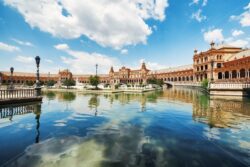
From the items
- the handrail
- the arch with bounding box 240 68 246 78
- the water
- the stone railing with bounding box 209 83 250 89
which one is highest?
the arch with bounding box 240 68 246 78

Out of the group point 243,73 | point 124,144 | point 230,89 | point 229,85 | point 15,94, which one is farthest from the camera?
point 243,73

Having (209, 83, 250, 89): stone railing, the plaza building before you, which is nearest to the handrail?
(209, 83, 250, 89): stone railing

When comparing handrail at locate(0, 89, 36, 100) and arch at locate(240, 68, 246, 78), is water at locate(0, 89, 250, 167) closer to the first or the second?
handrail at locate(0, 89, 36, 100)

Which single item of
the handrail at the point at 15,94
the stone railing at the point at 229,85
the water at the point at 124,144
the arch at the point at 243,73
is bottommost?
the water at the point at 124,144

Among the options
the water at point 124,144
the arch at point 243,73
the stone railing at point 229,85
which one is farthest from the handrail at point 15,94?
the arch at point 243,73

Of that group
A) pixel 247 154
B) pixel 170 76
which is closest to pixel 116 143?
pixel 247 154

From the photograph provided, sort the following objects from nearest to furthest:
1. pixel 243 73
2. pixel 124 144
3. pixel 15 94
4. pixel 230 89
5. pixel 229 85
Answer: pixel 124 144 → pixel 15 94 → pixel 230 89 → pixel 229 85 → pixel 243 73

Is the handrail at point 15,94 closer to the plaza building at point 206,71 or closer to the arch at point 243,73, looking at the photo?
the plaza building at point 206,71

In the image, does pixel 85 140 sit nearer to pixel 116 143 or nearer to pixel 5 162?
pixel 116 143

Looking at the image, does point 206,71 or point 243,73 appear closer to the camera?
point 243,73

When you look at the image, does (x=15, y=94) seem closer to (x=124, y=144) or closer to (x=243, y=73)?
(x=124, y=144)

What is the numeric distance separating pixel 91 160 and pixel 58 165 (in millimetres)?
906

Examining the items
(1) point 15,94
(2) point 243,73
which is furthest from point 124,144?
(2) point 243,73

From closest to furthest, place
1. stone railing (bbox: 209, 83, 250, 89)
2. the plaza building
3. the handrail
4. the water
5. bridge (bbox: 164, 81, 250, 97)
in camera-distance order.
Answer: the water < the handrail < bridge (bbox: 164, 81, 250, 97) < stone railing (bbox: 209, 83, 250, 89) < the plaza building
